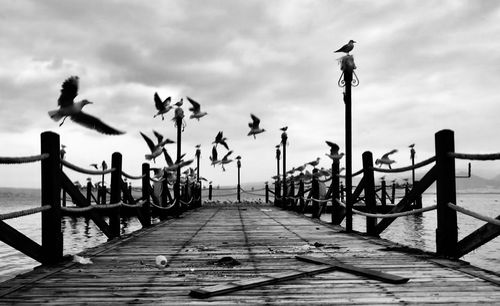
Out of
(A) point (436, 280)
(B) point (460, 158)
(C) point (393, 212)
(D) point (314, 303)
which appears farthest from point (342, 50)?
(D) point (314, 303)

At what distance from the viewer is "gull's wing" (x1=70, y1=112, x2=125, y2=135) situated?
11594mm

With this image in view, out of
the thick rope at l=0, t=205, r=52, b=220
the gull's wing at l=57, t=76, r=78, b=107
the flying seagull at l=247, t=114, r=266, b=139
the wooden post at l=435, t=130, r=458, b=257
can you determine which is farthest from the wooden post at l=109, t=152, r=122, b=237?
the flying seagull at l=247, t=114, r=266, b=139

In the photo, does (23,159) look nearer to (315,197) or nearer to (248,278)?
(248,278)

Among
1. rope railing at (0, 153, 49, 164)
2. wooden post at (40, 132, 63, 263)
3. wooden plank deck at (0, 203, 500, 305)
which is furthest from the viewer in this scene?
wooden post at (40, 132, 63, 263)

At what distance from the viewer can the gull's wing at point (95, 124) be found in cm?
1159

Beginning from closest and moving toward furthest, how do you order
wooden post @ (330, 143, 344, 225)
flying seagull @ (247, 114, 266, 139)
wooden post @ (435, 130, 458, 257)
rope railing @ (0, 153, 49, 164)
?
rope railing @ (0, 153, 49, 164), wooden post @ (435, 130, 458, 257), wooden post @ (330, 143, 344, 225), flying seagull @ (247, 114, 266, 139)

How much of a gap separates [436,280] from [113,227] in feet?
20.5

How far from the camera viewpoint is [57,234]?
5902mm

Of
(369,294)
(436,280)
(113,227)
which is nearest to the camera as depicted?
(369,294)

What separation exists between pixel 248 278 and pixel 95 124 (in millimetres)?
8192

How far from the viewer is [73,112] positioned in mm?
12156

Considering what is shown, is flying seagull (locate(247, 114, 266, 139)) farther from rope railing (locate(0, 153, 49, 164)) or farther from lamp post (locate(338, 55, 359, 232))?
rope railing (locate(0, 153, 49, 164))

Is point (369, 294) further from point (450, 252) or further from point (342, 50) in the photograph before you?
point (342, 50)

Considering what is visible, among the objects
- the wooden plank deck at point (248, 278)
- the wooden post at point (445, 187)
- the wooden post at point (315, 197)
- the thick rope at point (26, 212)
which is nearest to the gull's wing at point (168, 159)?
the wooden post at point (315, 197)
